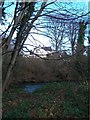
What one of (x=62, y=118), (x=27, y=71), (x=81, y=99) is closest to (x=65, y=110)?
(x=62, y=118)

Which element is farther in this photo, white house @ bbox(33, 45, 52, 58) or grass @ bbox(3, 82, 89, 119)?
grass @ bbox(3, 82, 89, 119)

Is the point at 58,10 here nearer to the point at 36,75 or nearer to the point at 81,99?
the point at 81,99

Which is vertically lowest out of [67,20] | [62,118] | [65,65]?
[62,118]

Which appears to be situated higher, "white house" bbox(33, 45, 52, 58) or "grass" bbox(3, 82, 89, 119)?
"white house" bbox(33, 45, 52, 58)

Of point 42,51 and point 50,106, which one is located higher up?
point 42,51

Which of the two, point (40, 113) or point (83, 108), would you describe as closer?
point (40, 113)

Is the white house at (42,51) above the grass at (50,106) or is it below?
above

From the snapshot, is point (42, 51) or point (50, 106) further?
point (50, 106)

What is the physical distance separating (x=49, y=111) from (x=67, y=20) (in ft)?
12.8

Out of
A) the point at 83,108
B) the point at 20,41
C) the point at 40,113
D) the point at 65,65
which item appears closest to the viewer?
the point at 20,41

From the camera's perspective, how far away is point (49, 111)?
735 centimetres

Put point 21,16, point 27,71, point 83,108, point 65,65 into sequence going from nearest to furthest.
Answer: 1. point 21,16
2. point 83,108
3. point 65,65
4. point 27,71

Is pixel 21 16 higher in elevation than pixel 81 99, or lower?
higher

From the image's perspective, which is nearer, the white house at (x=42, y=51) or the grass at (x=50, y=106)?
the white house at (x=42, y=51)
